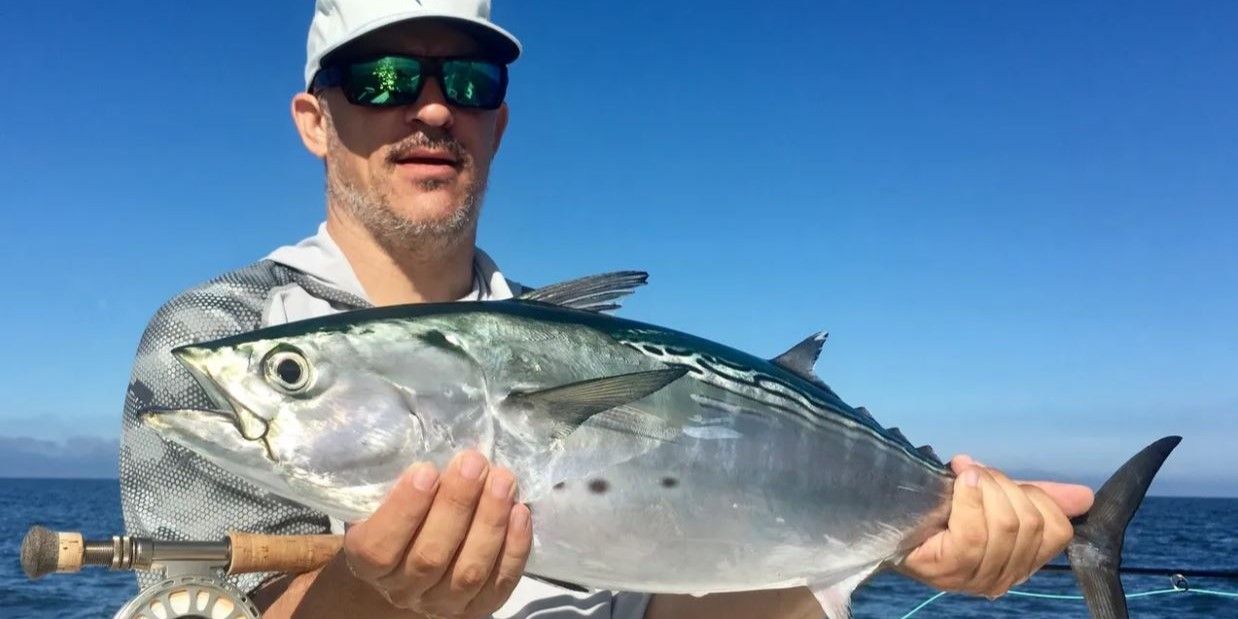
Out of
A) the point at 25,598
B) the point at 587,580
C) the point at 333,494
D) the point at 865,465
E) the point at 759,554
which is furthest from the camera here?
the point at 25,598

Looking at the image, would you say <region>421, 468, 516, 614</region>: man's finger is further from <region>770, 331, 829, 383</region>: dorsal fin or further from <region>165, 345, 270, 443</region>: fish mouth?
<region>770, 331, 829, 383</region>: dorsal fin

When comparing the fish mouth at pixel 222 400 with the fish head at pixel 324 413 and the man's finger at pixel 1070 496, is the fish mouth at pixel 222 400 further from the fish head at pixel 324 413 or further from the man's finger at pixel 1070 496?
the man's finger at pixel 1070 496

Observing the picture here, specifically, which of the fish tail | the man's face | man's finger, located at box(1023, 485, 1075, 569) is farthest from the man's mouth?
the fish tail

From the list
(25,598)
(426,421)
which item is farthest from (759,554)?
(25,598)

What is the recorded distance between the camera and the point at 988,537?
10.8 ft

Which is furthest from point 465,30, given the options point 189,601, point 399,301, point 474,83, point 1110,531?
point 1110,531

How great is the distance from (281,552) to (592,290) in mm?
1083

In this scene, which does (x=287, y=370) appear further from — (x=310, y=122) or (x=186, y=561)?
(x=310, y=122)

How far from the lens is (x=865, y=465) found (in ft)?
10.2

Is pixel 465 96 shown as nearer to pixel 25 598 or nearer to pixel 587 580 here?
pixel 587 580

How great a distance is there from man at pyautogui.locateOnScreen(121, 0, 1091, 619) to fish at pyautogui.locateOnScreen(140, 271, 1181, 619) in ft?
0.55

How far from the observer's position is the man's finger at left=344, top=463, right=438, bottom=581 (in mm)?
2365

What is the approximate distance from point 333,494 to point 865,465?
1.55 m

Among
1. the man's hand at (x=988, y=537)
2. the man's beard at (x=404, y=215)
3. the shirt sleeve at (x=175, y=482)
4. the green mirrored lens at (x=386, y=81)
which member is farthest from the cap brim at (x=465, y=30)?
the man's hand at (x=988, y=537)
